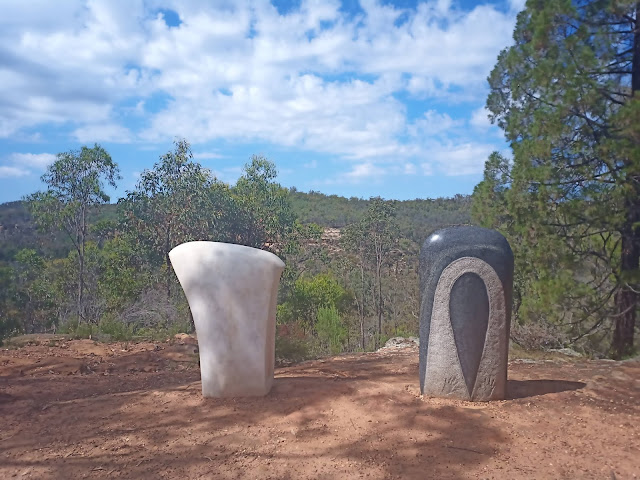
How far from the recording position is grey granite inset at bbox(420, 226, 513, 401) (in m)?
4.71

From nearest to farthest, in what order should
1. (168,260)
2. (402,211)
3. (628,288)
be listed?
(628,288) → (168,260) → (402,211)

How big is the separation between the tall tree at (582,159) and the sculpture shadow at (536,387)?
2.67 meters

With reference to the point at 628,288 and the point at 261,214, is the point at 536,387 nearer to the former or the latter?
the point at 628,288

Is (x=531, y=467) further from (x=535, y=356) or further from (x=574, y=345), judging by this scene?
(x=574, y=345)

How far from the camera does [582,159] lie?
7.88 metres

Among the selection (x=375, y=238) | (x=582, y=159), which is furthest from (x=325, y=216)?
(x=582, y=159)

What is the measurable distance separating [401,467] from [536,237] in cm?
567

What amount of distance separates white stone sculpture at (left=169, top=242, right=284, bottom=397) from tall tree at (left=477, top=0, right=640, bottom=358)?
493 cm

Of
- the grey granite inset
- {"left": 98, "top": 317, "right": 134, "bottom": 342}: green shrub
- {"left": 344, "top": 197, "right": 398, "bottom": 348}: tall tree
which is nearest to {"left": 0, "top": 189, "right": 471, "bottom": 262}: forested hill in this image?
{"left": 344, "top": 197, "right": 398, "bottom": 348}: tall tree

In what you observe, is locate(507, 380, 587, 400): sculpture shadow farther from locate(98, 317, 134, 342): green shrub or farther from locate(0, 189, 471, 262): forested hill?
locate(0, 189, 471, 262): forested hill

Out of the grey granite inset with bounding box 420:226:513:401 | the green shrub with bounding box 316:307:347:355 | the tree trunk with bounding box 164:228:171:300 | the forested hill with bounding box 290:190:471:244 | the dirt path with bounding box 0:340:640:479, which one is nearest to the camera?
the dirt path with bounding box 0:340:640:479

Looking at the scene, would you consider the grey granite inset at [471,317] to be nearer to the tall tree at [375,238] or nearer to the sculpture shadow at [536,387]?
the sculpture shadow at [536,387]

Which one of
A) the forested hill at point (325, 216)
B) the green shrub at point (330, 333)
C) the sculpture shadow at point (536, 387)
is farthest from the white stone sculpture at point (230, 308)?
the forested hill at point (325, 216)

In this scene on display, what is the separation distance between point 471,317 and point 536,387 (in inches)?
49.6
